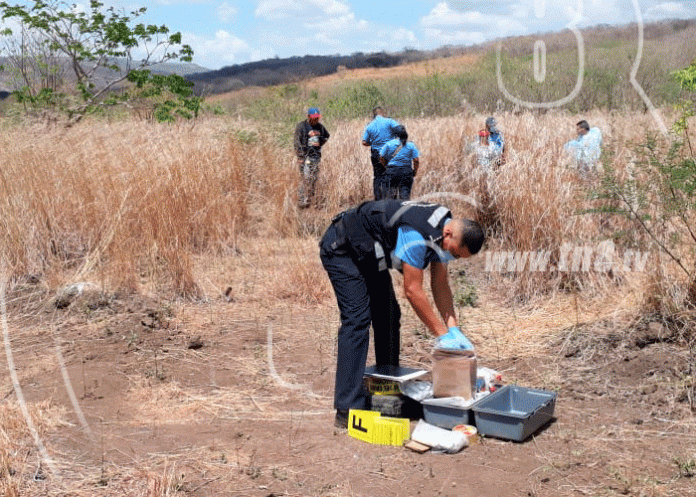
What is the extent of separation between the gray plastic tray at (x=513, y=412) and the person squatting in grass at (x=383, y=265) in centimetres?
42

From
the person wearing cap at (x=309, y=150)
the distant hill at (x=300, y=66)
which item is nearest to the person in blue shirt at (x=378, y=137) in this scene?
the person wearing cap at (x=309, y=150)

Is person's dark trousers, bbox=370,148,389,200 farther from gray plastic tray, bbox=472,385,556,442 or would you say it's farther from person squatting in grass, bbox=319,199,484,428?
gray plastic tray, bbox=472,385,556,442

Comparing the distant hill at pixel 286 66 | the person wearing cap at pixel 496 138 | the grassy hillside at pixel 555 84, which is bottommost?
the person wearing cap at pixel 496 138

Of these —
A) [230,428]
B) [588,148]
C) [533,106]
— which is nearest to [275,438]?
[230,428]

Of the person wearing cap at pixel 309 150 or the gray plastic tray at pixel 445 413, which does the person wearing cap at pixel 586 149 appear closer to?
the gray plastic tray at pixel 445 413

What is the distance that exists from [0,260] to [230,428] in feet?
13.9

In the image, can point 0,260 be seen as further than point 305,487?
Yes

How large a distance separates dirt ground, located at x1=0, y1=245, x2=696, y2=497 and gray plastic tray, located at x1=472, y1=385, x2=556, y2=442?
0.28ft

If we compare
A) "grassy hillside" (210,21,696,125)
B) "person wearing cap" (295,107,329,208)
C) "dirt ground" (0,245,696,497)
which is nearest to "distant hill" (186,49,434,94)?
"grassy hillside" (210,21,696,125)

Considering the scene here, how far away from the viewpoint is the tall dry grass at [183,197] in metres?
7.48

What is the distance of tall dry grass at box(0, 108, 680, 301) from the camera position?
7.48m

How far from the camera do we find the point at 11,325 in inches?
271

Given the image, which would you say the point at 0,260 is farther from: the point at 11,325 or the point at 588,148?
the point at 588,148

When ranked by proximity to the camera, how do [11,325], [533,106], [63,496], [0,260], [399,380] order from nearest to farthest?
1. [63,496]
2. [399,380]
3. [11,325]
4. [0,260]
5. [533,106]
